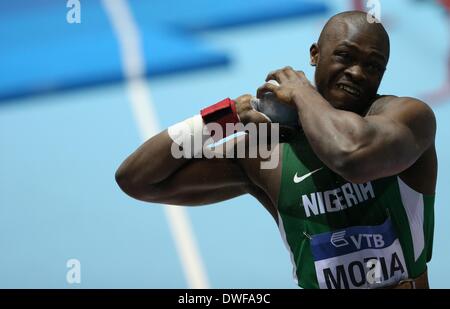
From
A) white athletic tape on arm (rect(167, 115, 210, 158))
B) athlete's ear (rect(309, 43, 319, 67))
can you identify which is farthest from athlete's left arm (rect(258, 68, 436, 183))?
white athletic tape on arm (rect(167, 115, 210, 158))

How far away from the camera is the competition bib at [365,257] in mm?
3170

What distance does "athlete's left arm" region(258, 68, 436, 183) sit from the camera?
2951mm

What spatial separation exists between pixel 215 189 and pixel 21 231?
9.30 feet

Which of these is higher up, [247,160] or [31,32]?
[31,32]

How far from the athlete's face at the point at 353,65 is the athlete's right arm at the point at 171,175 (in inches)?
20.7

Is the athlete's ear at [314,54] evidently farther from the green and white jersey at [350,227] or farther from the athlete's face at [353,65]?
the green and white jersey at [350,227]

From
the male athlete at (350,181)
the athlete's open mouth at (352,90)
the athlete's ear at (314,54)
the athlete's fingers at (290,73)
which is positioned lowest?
the male athlete at (350,181)

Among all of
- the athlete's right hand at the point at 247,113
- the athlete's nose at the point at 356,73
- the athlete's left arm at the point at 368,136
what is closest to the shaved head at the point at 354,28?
the athlete's nose at the point at 356,73

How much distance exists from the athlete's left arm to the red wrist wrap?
355 millimetres

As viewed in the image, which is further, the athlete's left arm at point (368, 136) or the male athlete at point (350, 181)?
the male athlete at point (350, 181)

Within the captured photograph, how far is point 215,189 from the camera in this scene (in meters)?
3.66

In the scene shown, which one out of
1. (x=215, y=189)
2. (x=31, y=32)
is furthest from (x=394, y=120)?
(x=31, y=32)

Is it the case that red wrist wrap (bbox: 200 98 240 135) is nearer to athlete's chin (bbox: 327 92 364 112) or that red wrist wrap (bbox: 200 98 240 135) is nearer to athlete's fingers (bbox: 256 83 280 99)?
athlete's fingers (bbox: 256 83 280 99)
